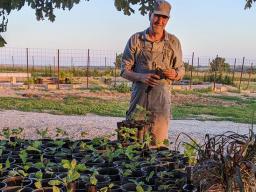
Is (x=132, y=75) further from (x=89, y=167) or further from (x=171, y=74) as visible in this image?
(x=89, y=167)

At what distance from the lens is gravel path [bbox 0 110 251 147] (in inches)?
352

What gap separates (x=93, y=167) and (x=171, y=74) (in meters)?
1.36

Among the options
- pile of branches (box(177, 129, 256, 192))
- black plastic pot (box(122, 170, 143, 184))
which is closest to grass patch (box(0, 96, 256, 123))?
black plastic pot (box(122, 170, 143, 184))

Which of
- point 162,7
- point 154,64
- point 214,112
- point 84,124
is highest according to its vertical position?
point 162,7

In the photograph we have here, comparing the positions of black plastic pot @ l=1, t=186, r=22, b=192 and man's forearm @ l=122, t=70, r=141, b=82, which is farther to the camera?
man's forearm @ l=122, t=70, r=141, b=82

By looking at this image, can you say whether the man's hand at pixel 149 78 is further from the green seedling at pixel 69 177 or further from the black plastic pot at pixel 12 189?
the black plastic pot at pixel 12 189

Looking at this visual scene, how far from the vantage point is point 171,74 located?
3566 millimetres

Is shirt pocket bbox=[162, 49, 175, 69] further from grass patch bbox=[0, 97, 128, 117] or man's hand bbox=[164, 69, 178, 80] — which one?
grass patch bbox=[0, 97, 128, 117]

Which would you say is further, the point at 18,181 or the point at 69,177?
the point at 18,181

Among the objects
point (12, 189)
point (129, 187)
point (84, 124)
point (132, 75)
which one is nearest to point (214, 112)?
point (84, 124)

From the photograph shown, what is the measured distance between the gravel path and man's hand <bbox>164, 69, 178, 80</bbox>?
5029mm

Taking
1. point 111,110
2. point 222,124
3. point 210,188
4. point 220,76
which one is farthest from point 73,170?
point 220,76

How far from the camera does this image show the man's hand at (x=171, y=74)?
354cm

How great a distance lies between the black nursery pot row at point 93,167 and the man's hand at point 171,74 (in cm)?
74
